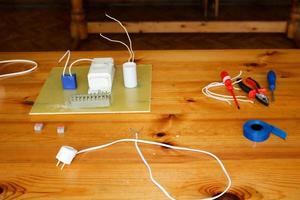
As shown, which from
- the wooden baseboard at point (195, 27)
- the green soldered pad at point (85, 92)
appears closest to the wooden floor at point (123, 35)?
the wooden baseboard at point (195, 27)

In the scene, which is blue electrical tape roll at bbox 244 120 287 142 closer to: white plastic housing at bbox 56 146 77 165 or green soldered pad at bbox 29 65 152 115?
green soldered pad at bbox 29 65 152 115

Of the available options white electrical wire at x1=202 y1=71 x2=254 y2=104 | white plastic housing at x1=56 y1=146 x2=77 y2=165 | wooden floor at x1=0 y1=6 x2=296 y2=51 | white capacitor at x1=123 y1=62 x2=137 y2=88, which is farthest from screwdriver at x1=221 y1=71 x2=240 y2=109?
wooden floor at x1=0 y1=6 x2=296 y2=51

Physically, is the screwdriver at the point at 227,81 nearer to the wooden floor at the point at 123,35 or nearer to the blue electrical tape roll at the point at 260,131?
the blue electrical tape roll at the point at 260,131

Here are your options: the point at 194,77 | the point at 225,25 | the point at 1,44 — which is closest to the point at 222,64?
the point at 194,77

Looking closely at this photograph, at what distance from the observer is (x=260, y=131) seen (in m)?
0.81

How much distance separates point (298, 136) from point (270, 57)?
45 cm

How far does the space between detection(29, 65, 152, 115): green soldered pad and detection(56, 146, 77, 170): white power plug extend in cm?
17

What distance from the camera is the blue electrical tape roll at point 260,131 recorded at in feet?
2.65

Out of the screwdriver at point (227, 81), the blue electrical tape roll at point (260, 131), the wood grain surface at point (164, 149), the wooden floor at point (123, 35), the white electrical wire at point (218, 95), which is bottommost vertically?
the wooden floor at point (123, 35)

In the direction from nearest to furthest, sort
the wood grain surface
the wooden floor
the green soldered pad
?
the wood grain surface < the green soldered pad < the wooden floor

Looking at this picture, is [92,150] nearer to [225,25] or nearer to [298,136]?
[298,136]

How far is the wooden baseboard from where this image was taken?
2.86 metres

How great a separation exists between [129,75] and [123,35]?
6.73ft

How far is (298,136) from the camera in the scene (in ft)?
2.71
